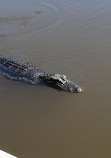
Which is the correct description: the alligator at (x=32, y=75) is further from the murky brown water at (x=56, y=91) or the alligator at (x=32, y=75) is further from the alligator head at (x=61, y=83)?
the murky brown water at (x=56, y=91)

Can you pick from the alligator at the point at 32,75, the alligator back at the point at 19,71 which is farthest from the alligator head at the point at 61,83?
the alligator back at the point at 19,71

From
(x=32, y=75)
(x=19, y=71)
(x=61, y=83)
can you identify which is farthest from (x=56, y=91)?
(x=19, y=71)

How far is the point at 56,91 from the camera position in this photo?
6570 millimetres

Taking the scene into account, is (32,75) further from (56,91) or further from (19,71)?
(56,91)

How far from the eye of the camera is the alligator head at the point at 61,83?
6.33m

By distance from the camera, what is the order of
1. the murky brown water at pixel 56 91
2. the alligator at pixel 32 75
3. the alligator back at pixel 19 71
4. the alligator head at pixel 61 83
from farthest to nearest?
the alligator back at pixel 19 71
the alligator at pixel 32 75
the alligator head at pixel 61 83
the murky brown water at pixel 56 91

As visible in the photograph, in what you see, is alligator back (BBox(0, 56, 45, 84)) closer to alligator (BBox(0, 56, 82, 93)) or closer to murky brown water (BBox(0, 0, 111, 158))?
alligator (BBox(0, 56, 82, 93))

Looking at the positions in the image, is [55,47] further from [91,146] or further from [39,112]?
[91,146]

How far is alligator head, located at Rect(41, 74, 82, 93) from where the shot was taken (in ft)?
20.8

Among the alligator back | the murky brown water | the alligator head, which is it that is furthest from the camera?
the alligator back

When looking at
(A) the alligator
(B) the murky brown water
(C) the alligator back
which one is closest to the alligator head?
(A) the alligator

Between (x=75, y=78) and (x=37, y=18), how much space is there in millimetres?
4126

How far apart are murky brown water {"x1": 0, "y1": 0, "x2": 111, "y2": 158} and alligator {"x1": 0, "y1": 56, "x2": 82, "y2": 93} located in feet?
0.52

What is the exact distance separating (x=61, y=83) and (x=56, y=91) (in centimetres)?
21
